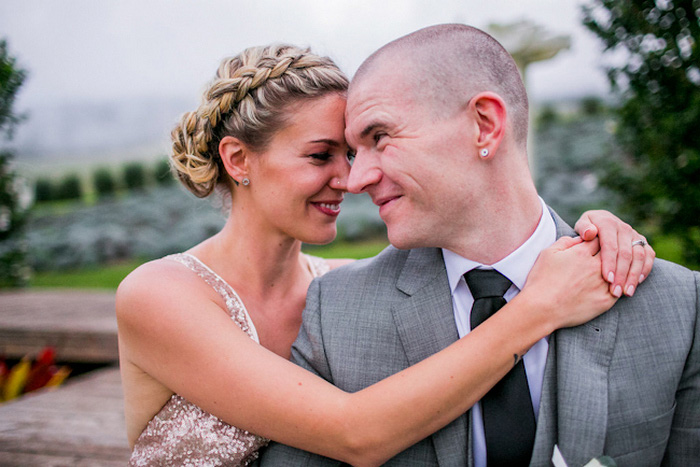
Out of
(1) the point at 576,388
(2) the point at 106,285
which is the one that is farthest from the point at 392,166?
(2) the point at 106,285

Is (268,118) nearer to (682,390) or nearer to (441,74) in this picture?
(441,74)

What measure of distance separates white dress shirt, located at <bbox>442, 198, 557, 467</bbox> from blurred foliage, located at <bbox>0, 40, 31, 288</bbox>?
487 cm

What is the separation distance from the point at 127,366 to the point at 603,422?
1877 mm

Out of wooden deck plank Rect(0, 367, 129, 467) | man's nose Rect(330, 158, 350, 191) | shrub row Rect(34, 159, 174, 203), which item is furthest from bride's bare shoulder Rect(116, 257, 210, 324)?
shrub row Rect(34, 159, 174, 203)

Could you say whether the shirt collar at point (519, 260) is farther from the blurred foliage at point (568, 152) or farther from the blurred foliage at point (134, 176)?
the blurred foliage at point (134, 176)

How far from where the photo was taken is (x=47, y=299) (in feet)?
23.6

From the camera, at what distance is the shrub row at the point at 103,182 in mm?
14370

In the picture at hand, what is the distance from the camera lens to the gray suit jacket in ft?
5.70

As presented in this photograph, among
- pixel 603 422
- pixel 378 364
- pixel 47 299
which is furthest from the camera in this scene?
pixel 47 299

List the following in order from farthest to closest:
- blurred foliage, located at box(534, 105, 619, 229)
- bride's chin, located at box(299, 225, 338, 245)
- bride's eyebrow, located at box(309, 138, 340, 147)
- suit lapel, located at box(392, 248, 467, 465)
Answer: blurred foliage, located at box(534, 105, 619, 229)
bride's chin, located at box(299, 225, 338, 245)
bride's eyebrow, located at box(309, 138, 340, 147)
suit lapel, located at box(392, 248, 467, 465)

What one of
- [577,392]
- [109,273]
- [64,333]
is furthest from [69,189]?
[577,392]

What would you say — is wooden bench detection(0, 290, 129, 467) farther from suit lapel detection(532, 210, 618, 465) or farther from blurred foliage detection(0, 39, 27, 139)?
suit lapel detection(532, 210, 618, 465)

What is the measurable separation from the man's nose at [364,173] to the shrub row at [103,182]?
13.3m

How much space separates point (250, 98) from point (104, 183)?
44.1 ft
